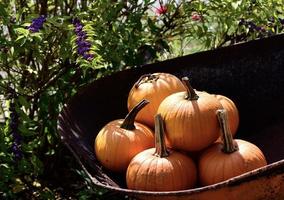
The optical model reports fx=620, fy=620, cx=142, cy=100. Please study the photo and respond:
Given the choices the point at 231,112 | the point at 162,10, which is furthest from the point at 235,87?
the point at 162,10

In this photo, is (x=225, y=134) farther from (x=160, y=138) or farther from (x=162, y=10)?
(x=162, y=10)

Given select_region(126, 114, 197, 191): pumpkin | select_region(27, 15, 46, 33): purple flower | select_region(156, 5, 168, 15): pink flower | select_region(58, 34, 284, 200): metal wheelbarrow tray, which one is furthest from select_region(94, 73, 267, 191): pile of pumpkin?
select_region(156, 5, 168, 15): pink flower

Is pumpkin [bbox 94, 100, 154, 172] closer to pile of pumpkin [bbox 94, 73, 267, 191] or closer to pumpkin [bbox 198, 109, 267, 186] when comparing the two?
pile of pumpkin [bbox 94, 73, 267, 191]

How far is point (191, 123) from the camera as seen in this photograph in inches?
80.4

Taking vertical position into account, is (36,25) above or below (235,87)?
above

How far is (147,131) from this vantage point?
2.21 metres

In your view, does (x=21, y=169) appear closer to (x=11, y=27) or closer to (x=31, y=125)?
(x=31, y=125)

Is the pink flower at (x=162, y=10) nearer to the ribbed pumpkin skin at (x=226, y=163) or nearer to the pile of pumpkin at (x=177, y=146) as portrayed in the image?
the pile of pumpkin at (x=177, y=146)

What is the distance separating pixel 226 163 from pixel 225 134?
0.09 metres

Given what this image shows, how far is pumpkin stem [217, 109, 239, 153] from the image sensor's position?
196cm

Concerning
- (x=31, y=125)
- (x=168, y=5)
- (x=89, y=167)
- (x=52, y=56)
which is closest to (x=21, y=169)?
(x=31, y=125)

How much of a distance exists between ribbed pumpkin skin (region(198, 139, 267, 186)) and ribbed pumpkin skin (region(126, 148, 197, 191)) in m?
0.05

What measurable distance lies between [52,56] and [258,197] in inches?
53.3

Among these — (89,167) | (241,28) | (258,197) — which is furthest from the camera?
(241,28)
